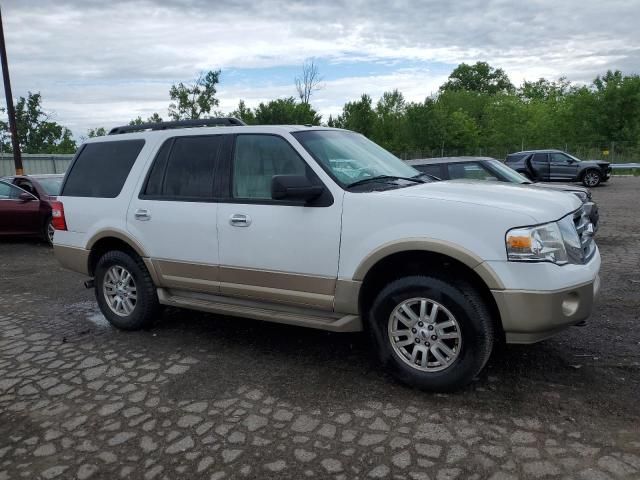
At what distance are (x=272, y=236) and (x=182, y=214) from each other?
0.97m

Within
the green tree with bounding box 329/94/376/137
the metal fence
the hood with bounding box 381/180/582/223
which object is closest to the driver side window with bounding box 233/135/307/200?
the hood with bounding box 381/180/582/223

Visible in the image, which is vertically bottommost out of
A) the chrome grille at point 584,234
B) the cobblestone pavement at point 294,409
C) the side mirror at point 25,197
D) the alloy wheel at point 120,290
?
the cobblestone pavement at point 294,409

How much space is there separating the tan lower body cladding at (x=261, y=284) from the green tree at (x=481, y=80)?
8899 cm

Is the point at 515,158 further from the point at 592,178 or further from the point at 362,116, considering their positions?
the point at 362,116

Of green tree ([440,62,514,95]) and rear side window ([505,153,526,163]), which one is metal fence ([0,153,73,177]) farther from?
green tree ([440,62,514,95])

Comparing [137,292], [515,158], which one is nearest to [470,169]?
[137,292]

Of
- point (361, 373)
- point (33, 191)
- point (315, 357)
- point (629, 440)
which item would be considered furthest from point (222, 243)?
point (33, 191)

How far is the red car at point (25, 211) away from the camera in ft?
35.7

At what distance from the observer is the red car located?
1088cm

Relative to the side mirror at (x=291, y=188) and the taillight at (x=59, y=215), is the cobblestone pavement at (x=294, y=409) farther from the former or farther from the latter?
the side mirror at (x=291, y=188)

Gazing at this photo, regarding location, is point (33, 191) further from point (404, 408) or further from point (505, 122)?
point (505, 122)

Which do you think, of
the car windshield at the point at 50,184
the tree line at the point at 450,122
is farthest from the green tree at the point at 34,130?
the car windshield at the point at 50,184

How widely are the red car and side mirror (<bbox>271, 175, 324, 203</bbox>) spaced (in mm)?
8591

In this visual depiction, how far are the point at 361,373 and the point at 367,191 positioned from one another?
1332 mm
